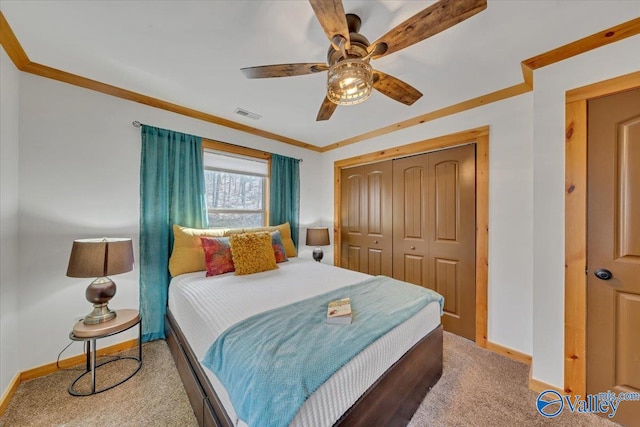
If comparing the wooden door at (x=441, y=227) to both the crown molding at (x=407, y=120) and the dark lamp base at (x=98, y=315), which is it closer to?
the crown molding at (x=407, y=120)

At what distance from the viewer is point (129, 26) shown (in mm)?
1517

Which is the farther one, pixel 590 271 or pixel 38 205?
pixel 38 205

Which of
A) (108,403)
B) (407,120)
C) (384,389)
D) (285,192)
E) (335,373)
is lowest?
(108,403)

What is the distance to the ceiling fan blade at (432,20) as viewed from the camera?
3.43ft

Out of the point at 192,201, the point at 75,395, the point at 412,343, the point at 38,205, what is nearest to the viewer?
the point at 412,343

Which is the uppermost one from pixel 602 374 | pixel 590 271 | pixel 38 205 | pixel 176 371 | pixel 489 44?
pixel 489 44

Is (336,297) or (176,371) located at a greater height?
(336,297)

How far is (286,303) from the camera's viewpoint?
165 cm

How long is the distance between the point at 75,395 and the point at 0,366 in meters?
0.49

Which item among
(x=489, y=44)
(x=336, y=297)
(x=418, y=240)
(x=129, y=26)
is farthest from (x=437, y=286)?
(x=129, y=26)

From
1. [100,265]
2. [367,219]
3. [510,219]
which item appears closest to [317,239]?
[367,219]

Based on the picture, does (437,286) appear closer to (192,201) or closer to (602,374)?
(602,374)

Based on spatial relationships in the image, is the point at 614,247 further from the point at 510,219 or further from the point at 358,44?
the point at 358,44

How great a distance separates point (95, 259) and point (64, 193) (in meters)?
0.80
